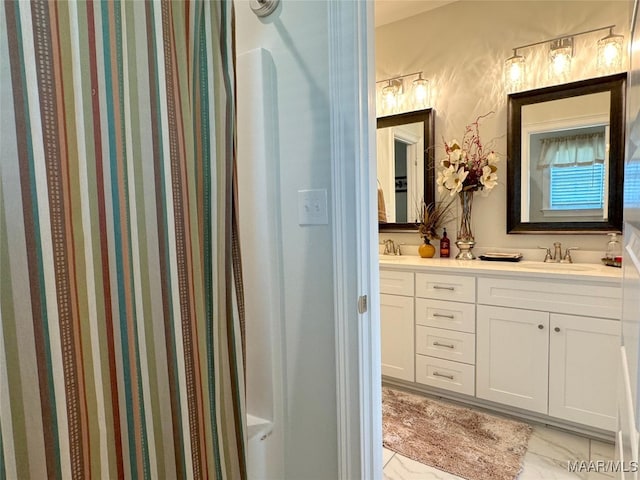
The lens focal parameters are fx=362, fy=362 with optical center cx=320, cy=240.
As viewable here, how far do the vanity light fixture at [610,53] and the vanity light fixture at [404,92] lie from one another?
3.30 ft

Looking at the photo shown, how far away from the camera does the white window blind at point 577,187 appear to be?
2.11 metres

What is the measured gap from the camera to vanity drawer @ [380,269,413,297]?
233 centimetres

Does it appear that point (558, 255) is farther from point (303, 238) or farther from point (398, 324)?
point (303, 238)

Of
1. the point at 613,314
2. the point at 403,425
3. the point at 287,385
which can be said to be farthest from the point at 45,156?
the point at 613,314

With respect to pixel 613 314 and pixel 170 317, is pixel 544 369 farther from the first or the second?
pixel 170 317

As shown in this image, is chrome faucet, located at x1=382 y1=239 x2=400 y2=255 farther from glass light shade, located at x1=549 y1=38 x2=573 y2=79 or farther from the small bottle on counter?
glass light shade, located at x1=549 y1=38 x2=573 y2=79

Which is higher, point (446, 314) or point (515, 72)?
point (515, 72)

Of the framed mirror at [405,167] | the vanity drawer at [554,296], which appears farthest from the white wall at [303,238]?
the framed mirror at [405,167]

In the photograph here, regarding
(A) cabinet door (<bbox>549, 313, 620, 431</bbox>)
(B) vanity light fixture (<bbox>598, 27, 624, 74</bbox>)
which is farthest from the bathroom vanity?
(B) vanity light fixture (<bbox>598, 27, 624, 74</bbox>)

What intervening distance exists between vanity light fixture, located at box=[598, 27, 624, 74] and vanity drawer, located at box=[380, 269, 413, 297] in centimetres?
160

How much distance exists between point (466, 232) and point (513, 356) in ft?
2.83

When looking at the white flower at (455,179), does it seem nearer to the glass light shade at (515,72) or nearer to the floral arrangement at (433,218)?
the floral arrangement at (433,218)

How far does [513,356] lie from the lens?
6.56ft

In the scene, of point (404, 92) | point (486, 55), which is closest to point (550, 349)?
point (486, 55)
